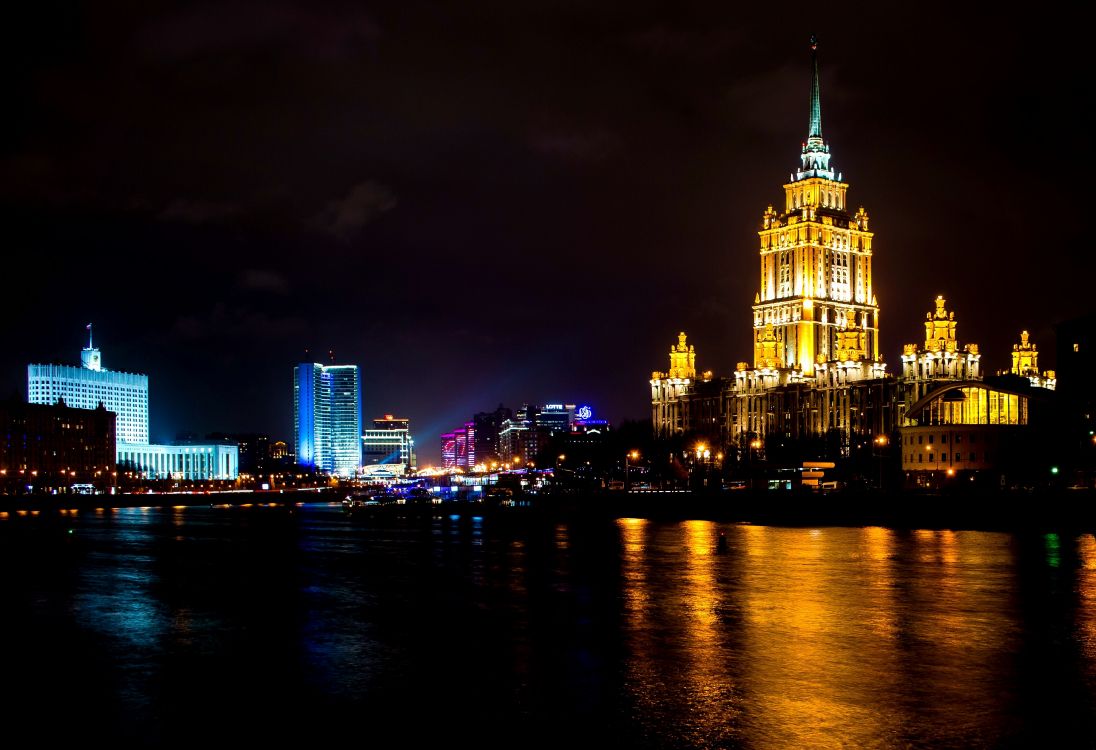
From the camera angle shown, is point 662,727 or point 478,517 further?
point 478,517

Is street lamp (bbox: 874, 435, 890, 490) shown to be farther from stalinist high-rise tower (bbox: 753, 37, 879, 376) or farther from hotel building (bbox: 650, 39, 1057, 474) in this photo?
stalinist high-rise tower (bbox: 753, 37, 879, 376)

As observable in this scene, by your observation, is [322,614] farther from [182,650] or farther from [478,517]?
[478,517]

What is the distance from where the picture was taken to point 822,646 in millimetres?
34281

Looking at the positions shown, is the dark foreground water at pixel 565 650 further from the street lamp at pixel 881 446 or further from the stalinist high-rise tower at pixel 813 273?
the stalinist high-rise tower at pixel 813 273

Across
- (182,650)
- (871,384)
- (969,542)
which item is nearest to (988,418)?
(871,384)

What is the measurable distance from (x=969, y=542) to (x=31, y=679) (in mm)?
57643

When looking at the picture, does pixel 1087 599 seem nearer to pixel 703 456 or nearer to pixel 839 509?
pixel 839 509

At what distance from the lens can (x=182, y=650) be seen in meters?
35.6

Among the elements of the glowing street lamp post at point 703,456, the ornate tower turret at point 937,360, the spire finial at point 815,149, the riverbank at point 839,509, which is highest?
the spire finial at point 815,149

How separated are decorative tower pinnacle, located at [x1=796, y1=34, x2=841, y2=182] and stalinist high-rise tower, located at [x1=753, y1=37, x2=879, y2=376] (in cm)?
15

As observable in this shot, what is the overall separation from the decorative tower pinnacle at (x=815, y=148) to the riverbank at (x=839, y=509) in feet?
229

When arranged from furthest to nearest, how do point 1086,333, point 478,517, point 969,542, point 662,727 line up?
point 478,517 → point 1086,333 → point 969,542 → point 662,727

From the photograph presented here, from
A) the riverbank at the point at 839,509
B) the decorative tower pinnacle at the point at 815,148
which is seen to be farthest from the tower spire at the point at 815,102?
the riverbank at the point at 839,509

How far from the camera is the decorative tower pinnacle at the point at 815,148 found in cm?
18912
